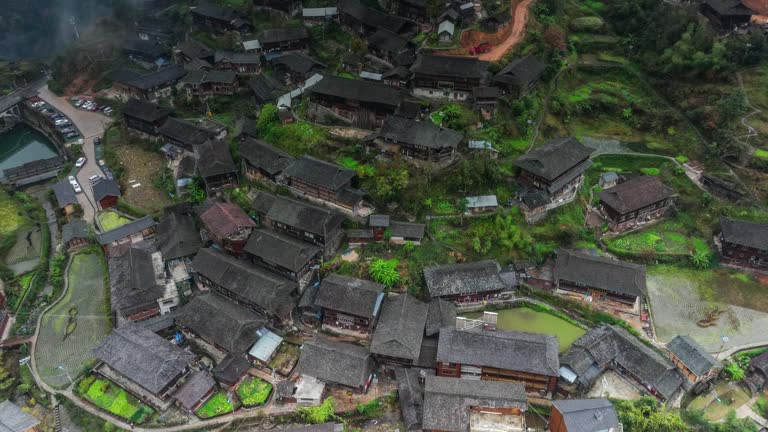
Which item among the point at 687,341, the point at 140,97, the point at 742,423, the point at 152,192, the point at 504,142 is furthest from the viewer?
the point at 140,97

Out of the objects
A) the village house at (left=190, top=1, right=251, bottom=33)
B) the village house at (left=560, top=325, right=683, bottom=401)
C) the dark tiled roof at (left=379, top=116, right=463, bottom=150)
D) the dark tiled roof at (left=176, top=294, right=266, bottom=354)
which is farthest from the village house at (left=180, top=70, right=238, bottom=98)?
the village house at (left=560, top=325, right=683, bottom=401)

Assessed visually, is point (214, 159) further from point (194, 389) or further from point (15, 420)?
point (15, 420)

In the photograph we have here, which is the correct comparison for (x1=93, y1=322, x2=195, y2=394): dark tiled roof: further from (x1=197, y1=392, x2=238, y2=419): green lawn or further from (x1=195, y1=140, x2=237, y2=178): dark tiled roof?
(x1=195, y1=140, x2=237, y2=178): dark tiled roof

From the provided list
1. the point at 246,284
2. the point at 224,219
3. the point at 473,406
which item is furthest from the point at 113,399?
the point at 473,406

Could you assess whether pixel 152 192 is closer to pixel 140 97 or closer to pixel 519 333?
pixel 140 97

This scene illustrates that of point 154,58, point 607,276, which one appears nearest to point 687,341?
point 607,276

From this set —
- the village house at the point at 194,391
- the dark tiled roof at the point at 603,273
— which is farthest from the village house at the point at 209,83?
the dark tiled roof at the point at 603,273
